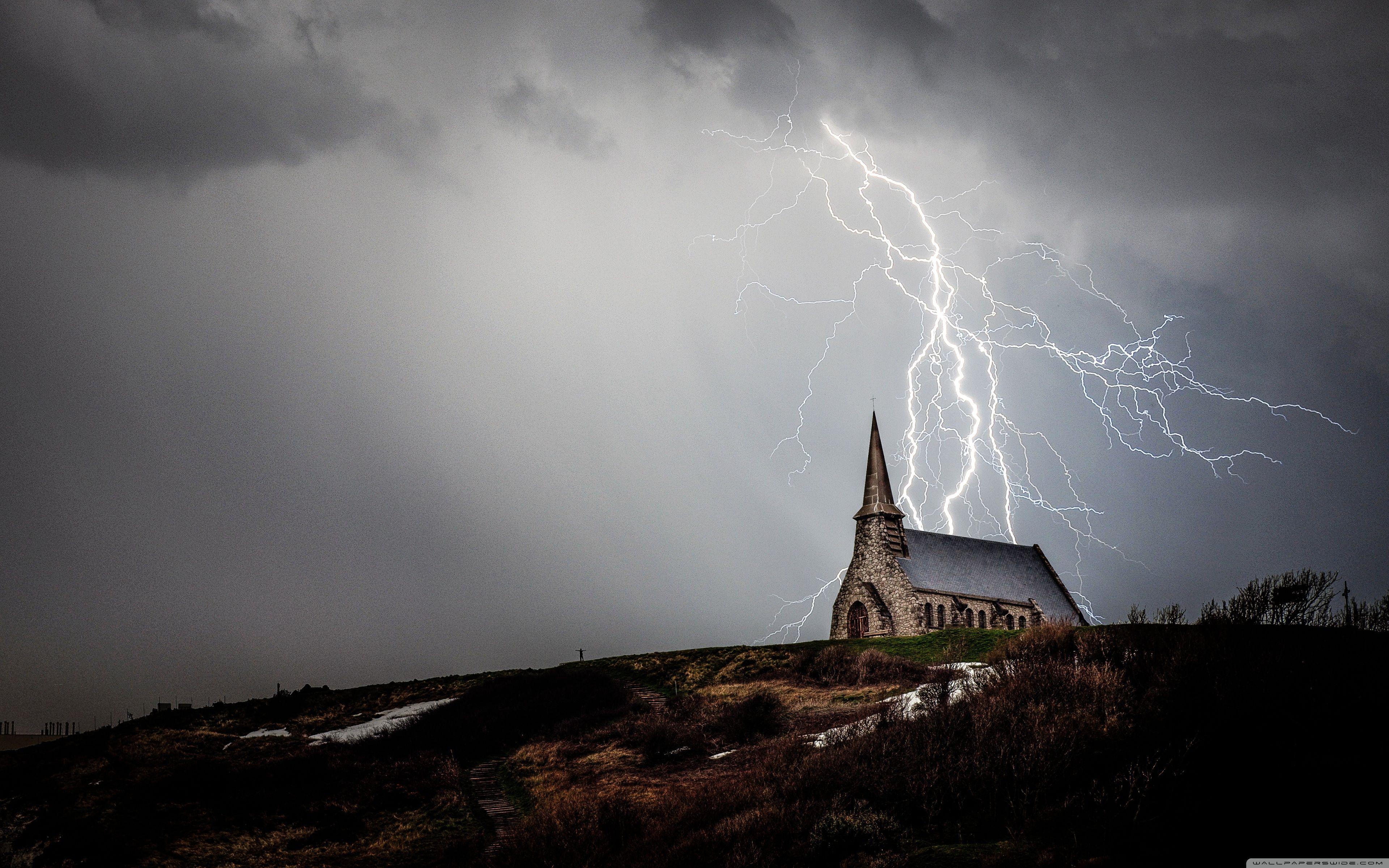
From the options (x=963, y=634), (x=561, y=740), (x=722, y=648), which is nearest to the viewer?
(x=561, y=740)

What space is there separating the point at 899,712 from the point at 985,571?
122 ft

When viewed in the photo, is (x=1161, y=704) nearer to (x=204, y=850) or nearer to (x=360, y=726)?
(x=204, y=850)

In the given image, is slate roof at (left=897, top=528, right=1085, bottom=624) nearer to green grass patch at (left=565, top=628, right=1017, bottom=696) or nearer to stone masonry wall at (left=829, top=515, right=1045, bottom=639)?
stone masonry wall at (left=829, top=515, right=1045, bottom=639)

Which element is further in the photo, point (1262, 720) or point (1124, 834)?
point (1262, 720)

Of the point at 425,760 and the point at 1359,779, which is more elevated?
the point at 1359,779

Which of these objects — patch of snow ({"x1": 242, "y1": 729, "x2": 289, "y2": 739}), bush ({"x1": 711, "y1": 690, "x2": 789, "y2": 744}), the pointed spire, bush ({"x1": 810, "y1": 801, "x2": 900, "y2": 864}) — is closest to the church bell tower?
the pointed spire

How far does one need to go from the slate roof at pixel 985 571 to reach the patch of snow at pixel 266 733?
31590 millimetres

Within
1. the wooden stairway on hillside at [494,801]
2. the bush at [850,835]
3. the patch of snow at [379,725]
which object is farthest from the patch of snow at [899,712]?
the patch of snow at [379,725]

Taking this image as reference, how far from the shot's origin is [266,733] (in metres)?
27.8

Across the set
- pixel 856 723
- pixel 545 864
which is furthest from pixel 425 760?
pixel 856 723

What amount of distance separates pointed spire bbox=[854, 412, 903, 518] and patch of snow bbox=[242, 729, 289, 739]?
31799 mm

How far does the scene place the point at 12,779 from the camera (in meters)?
20.0

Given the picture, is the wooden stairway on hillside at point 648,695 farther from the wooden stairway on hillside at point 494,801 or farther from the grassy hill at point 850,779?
the wooden stairway on hillside at point 494,801

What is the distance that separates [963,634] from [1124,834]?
76.2 feet
